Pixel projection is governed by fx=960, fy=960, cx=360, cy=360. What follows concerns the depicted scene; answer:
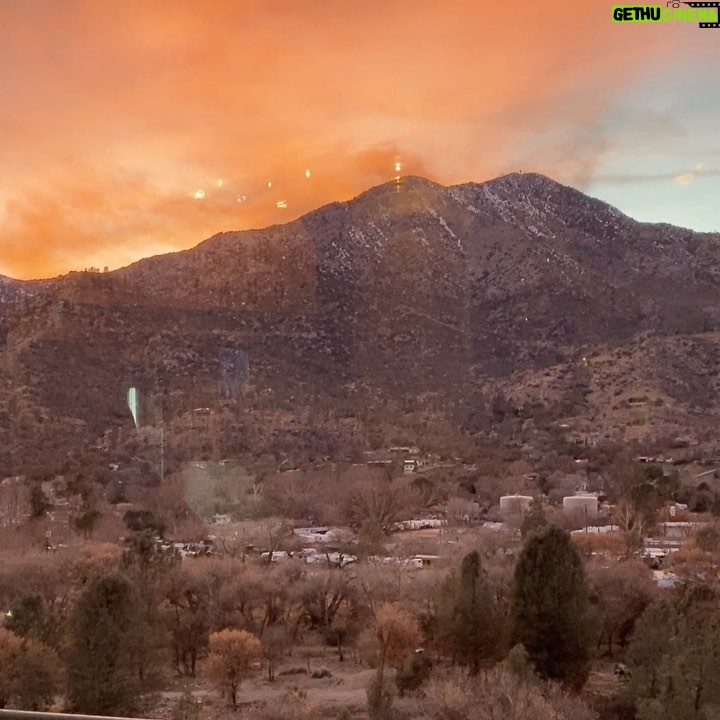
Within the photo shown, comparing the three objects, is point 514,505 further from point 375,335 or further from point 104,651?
point 104,651

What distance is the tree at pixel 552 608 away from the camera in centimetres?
1402

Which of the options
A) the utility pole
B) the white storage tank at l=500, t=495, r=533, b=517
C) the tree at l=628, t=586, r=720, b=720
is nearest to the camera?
the tree at l=628, t=586, r=720, b=720

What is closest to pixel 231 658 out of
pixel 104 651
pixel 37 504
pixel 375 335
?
pixel 104 651

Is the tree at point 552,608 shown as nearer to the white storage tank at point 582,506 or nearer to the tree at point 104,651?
the tree at point 104,651

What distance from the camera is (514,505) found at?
29359mm

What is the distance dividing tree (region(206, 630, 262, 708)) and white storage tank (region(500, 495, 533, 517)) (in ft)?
45.4

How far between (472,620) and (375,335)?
29379 mm

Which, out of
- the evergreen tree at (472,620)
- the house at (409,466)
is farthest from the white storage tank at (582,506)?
the evergreen tree at (472,620)

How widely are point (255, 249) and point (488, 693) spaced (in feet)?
111

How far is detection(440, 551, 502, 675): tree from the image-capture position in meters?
14.6

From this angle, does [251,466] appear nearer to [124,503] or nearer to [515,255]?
[124,503]

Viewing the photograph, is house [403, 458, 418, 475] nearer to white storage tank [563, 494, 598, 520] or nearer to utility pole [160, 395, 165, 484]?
white storage tank [563, 494, 598, 520]

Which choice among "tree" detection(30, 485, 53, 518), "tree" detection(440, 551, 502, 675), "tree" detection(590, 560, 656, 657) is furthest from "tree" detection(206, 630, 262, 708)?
"tree" detection(30, 485, 53, 518)

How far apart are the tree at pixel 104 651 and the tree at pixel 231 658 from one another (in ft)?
7.59
